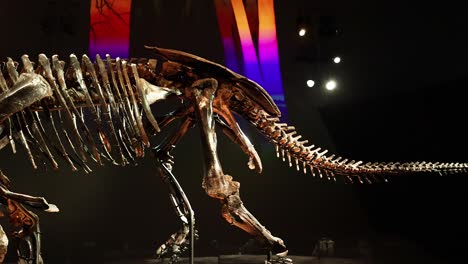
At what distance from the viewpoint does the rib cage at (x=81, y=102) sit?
8.07 ft

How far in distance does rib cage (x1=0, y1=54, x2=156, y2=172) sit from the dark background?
1.62 m

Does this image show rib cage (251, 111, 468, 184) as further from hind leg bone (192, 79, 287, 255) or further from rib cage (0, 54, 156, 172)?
rib cage (0, 54, 156, 172)

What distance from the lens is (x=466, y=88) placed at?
15.2 feet

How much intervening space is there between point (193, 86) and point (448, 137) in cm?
311

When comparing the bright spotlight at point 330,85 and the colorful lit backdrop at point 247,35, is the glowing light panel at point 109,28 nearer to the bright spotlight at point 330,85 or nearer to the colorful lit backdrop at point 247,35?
the colorful lit backdrop at point 247,35

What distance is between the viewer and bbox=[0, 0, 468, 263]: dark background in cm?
430

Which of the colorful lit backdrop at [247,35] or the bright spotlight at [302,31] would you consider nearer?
the colorful lit backdrop at [247,35]

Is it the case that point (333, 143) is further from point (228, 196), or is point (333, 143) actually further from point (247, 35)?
point (228, 196)

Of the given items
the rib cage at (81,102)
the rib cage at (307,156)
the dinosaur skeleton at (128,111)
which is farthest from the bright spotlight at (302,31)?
the rib cage at (81,102)

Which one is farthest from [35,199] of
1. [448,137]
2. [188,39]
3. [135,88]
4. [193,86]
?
[448,137]

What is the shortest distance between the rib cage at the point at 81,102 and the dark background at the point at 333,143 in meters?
1.62

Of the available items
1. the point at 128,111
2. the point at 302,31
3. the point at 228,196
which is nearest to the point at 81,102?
the point at 128,111

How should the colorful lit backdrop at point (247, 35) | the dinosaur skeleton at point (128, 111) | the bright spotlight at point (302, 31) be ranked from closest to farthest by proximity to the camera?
the dinosaur skeleton at point (128, 111) → the colorful lit backdrop at point (247, 35) → the bright spotlight at point (302, 31)

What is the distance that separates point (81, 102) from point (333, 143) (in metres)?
2.97
